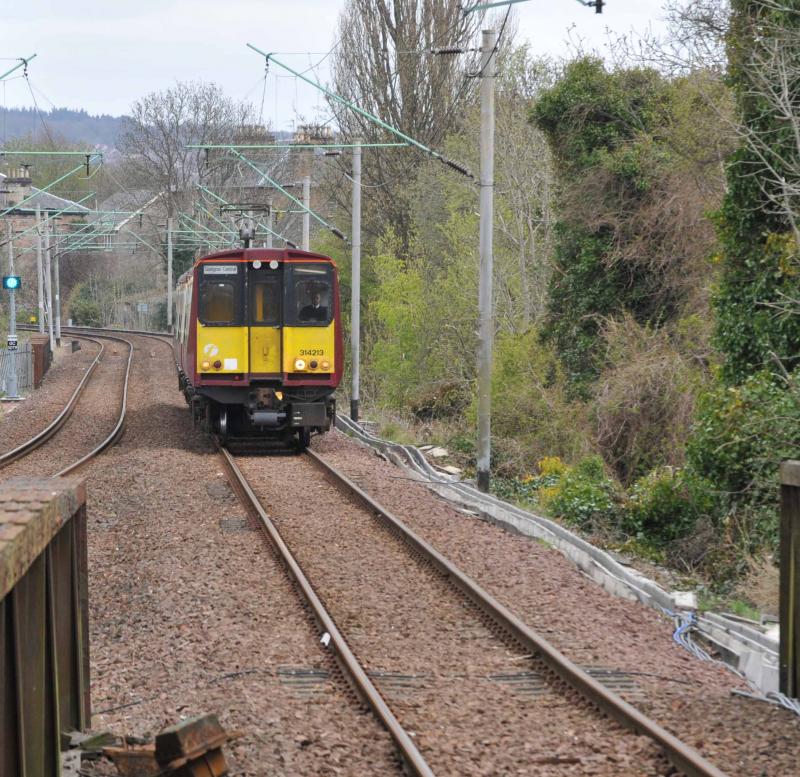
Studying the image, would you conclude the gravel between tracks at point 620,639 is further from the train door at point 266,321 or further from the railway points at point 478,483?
the train door at point 266,321

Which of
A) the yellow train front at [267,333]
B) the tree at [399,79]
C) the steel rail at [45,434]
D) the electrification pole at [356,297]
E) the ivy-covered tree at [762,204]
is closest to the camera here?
the ivy-covered tree at [762,204]

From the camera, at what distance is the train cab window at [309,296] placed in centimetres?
1831

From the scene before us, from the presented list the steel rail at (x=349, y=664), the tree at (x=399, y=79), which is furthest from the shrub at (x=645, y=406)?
the tree at (x=399, y=79)

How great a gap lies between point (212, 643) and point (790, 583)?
375cm

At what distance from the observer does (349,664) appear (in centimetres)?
687

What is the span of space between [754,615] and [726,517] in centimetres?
465

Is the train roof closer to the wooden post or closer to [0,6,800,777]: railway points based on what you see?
[0,6,800,777]: railway points

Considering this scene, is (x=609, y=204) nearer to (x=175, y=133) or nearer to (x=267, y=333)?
(x=267, y=333)

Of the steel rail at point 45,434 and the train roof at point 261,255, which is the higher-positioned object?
the train roof at point 261,255

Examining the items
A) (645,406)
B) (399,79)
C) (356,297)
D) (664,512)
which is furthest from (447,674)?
(399,79)

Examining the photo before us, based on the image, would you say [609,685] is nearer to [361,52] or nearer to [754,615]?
[754,615]

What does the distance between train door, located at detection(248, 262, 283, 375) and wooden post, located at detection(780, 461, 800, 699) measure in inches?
504

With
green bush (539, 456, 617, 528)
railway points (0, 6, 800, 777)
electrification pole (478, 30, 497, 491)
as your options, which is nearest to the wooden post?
railway points (0, 6, 800, 777)

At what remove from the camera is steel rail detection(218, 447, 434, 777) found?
212 inches
